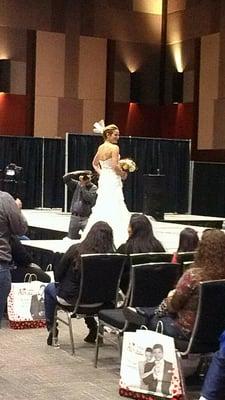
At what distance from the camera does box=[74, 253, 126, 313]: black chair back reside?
4.96 m

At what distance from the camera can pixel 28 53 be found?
15.4 meters

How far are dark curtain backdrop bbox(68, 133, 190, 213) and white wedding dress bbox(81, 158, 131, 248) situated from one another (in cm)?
547

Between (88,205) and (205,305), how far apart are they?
539cm

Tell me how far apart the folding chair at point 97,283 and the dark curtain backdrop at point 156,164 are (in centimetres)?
913

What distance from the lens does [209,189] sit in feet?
48.6

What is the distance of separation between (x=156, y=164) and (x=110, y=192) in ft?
20.7

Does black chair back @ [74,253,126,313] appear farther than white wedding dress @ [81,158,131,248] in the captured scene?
No

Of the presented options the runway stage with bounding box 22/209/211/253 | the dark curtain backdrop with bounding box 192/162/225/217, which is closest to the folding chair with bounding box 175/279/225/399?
the runway stage with bounding box 22/209/211/253

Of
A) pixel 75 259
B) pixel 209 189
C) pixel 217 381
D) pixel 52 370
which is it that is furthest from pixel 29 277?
pixel 209 189

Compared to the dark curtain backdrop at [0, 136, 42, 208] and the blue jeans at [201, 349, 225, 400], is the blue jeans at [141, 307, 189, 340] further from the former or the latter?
the dark curtain backdrop at [0, 136, 42, 208]

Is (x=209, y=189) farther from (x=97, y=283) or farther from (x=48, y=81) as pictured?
(x=97, y=283)

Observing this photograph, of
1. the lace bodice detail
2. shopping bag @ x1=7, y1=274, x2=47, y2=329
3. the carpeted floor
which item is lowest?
the carpeted floor

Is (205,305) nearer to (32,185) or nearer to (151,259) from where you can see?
(151,259)

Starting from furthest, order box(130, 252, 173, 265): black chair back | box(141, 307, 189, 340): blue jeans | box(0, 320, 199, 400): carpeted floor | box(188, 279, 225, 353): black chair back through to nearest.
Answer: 1. box(130, 252, 173, 265): black chair back
2. box(0, 320, 199, 400): carpeted floor
3. box(141, 307, 189, 340): blue jeans
4. box(188, 279, 225, 353): black chair back
